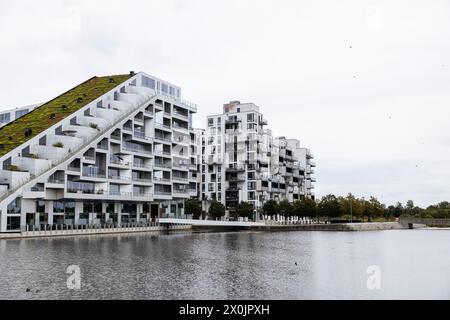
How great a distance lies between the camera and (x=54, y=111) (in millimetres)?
118875

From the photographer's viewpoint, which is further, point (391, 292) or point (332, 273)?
point (332, 273)

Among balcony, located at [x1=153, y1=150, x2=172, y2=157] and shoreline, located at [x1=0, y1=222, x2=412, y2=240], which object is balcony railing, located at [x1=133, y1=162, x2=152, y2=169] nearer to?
balcony, located at [x1=153, y1=150, x2=172, y2=157]

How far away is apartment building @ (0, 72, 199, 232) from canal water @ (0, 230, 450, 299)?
101ft

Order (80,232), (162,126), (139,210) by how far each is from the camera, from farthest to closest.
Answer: (162,126) → (139,210) → (80,232)

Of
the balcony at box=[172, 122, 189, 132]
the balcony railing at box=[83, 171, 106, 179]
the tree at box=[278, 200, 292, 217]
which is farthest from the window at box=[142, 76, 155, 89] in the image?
the tree at box=[278, 200, 292, 217]

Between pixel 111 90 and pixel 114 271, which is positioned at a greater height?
pixel 111 90

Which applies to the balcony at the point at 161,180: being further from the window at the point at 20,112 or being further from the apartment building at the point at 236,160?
the window at the point at 20,112

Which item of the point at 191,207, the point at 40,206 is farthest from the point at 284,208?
the point at 40,206

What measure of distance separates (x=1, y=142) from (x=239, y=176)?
301ft

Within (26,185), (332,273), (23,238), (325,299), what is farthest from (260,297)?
(26,185)

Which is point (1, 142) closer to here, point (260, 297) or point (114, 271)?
point (114, 271)

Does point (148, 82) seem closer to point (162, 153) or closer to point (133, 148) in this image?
point (162, 153)

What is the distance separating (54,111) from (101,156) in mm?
15891

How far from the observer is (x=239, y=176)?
18062 cm
